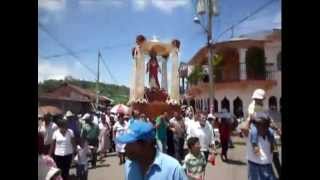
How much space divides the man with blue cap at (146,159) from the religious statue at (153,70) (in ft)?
6.42

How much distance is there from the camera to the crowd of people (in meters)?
2.49

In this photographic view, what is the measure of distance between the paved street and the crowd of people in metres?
0.08

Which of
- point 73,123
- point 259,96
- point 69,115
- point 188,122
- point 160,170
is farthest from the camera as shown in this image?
point 188,122

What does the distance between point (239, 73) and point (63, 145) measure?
5.20 ft

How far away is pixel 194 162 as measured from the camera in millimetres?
4062

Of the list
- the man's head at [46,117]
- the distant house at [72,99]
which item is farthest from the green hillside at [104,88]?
the man's head at [46,117]

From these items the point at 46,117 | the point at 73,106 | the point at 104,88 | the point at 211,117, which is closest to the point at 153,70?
the point at 104,88

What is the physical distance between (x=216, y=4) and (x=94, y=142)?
2.28 m

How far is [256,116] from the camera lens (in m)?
4.01

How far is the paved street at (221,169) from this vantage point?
4.23 metres

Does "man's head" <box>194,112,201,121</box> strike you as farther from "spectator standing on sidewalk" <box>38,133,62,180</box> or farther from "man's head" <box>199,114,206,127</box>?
"spectator standing on sidewalk" <box>38,133,62,180</box>

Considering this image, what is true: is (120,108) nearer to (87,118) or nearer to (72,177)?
(87,118)
